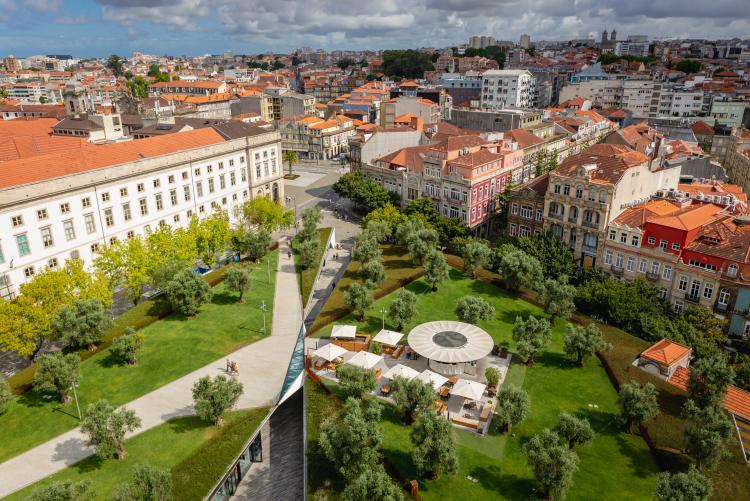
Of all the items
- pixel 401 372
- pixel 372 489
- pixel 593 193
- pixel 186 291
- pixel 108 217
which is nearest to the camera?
pixel 372 489

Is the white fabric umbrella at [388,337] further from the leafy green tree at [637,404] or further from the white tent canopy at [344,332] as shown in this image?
the leafy green tree at [637,404]

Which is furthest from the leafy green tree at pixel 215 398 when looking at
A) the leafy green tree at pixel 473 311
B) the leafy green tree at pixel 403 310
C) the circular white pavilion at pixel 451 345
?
the leafy green tree at pixel 473 311


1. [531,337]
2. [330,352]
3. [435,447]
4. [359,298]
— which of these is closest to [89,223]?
[359,298]

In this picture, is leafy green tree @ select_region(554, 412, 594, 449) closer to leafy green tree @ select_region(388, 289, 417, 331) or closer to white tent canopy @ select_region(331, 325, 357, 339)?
leafy green tree @ select_region(388, 289, 417, 331)

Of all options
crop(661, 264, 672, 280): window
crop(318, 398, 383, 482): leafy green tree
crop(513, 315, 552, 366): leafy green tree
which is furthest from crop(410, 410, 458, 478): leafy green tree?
crop(661, 264, 672, 280): window

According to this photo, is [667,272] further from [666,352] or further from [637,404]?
[637,404]
